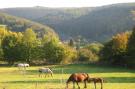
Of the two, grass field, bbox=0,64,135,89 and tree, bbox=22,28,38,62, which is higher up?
grass field, bbox=0,64,135,89

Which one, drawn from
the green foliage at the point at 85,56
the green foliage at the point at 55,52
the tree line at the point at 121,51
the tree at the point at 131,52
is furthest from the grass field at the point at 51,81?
the green foliage at the point at 85,56

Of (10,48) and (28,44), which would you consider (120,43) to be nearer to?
(28,44)

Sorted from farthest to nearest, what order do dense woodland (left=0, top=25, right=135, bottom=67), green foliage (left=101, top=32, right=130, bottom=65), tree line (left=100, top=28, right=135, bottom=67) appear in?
dense woodland (left=0, top=25, right=135, bottom=67)
green foliage (left=101, top=32, right=130, bottom=65)
tree line (left=100, top=28, right=135, bottom=67)

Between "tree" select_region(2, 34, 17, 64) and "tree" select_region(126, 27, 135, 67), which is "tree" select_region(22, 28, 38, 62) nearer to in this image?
"tree" select_region(2, 34, 17, 64)

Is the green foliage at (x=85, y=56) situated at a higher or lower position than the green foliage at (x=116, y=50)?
lower

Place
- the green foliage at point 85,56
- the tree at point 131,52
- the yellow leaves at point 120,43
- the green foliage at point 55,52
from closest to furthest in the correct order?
the tree at point 131,52 < the yellow leaves at point 120,43 < the green foliage at point 55,52 < the green foliage at point 85,56

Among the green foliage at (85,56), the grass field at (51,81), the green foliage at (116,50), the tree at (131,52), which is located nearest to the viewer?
the grass field at (51,81)

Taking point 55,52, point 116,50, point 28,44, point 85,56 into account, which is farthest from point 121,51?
point 85,56

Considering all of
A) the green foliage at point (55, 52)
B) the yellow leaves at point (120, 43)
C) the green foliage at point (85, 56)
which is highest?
the yellow leaves at point (120, 43)

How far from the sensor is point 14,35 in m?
121

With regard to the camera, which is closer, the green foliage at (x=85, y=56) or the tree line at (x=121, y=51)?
the tree line at (x=121, y=51)

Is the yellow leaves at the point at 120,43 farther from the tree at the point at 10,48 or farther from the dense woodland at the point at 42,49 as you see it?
the tree at the point at 10,48

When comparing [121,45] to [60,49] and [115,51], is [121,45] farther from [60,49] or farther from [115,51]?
[60,49]

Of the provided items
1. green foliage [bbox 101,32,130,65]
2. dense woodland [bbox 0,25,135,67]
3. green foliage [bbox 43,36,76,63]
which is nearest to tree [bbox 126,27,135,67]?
green foliage [bbox 101,32,130,65]
